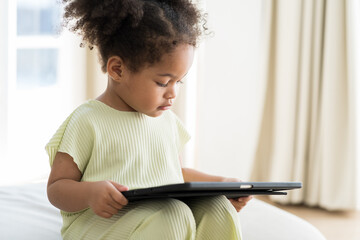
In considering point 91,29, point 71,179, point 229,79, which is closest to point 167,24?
point 91,29

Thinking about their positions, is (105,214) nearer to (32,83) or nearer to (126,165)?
(126,165)

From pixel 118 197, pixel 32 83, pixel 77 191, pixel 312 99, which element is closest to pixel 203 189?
pixel 118 197

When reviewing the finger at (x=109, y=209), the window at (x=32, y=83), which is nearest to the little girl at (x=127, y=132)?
the finger at (x=109, y=209)

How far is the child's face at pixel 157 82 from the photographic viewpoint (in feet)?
4.86

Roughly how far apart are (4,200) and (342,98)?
2.02 metres

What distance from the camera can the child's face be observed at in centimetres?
148

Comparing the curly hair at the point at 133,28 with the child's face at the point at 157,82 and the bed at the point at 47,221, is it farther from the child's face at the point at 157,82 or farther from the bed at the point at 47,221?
the bed at the point at 47,221

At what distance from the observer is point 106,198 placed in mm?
1304

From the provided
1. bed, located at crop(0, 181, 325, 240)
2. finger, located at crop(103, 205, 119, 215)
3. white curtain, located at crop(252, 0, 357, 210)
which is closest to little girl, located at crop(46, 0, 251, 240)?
finger, located at crop(103, 205, 119, 215)

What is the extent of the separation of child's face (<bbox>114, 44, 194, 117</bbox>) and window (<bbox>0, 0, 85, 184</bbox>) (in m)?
2.07

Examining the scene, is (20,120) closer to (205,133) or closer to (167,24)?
(205,133)

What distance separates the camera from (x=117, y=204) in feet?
4.30

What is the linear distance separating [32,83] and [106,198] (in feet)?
8.42

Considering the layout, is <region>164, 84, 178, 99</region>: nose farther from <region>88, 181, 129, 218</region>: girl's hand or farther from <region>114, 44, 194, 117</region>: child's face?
<region>88, 181, 129, 218</region>: girl's hand
